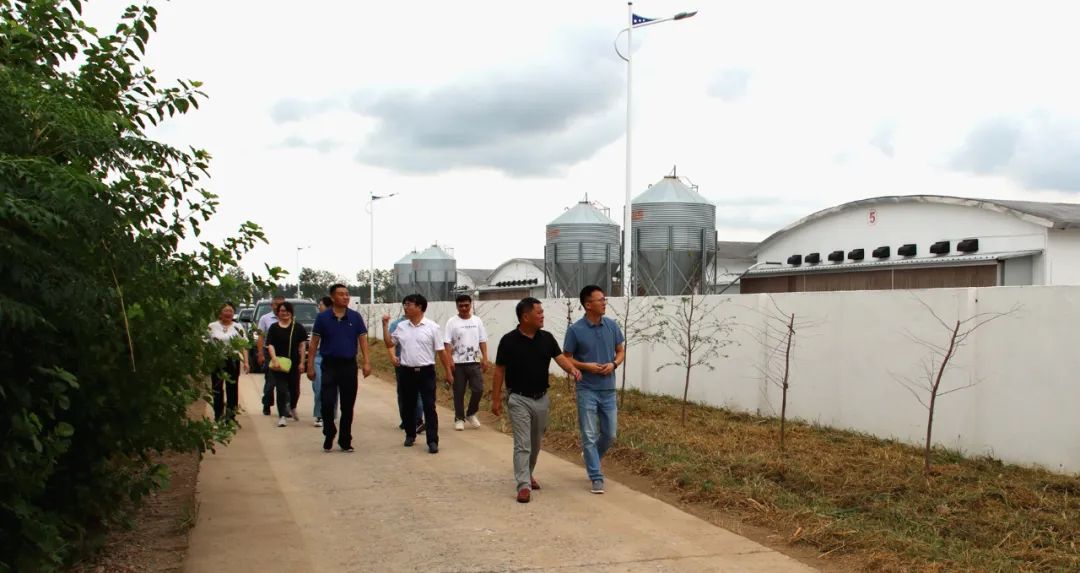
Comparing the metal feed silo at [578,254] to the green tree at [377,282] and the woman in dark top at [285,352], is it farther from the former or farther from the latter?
the green tree at [377,282]

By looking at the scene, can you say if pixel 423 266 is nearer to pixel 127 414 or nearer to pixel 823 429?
pixel 823 429

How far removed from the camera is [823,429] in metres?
11.9

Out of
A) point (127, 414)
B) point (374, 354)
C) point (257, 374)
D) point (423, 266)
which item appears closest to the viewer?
point (127, 414)

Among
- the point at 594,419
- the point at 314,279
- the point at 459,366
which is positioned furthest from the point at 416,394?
the point at 314,279

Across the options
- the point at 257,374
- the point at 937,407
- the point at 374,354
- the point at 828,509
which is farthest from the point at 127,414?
the point at 374,354

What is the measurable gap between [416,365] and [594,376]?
2.93 m

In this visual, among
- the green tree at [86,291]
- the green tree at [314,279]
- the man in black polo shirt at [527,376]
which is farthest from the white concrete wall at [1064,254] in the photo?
the green tree at [314,279]

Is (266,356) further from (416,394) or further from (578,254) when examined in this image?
(578,254)

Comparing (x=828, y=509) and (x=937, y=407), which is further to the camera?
(x=937, y=407)

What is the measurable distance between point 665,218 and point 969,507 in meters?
17.5

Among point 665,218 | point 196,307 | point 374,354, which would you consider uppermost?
point 665,218

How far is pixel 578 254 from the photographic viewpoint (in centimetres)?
2733

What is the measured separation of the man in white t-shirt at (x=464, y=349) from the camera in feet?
42.1

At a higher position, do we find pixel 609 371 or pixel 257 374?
pixel 609 371
